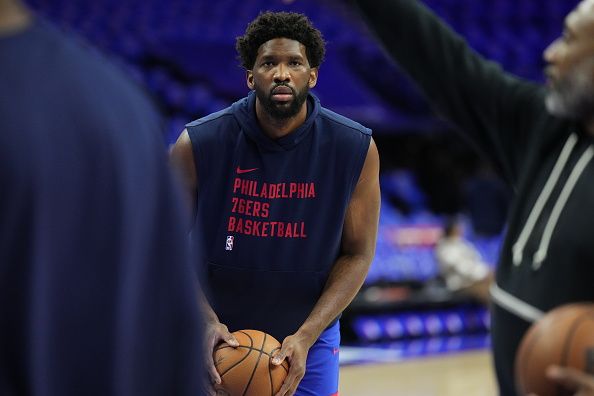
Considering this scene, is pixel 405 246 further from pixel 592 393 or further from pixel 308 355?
pixel 592 393

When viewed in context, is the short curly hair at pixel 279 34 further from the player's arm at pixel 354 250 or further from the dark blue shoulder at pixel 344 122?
the player's arm at pixel 354 250

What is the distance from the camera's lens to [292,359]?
3254 millimetres

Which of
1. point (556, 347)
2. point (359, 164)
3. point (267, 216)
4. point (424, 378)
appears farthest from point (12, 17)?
point (424, 378)

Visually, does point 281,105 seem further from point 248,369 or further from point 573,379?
point 573,379

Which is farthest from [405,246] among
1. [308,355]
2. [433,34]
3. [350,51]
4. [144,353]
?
[144,353]

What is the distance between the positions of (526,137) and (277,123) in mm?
1279

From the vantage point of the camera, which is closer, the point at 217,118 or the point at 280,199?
the point at 280,199

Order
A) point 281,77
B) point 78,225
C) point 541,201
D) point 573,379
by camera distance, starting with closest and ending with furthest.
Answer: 1. point 78,225
2. point 573,379
3. point 541,201
4. point 281,77

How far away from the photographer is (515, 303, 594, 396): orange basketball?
1933mm

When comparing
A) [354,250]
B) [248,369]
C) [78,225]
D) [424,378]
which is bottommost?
[424,378]

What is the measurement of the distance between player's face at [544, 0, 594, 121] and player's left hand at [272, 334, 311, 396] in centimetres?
145

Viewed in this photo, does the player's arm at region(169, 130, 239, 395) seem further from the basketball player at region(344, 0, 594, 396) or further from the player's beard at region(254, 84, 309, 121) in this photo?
the basketball player at region(344, 0, 594, 396)

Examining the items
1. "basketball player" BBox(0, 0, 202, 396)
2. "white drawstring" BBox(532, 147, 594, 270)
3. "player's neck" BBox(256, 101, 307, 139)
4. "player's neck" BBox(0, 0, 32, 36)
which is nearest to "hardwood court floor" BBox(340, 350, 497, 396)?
"player's neck" BBox(256, 101, 307, 139)

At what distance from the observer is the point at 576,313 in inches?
77.4
